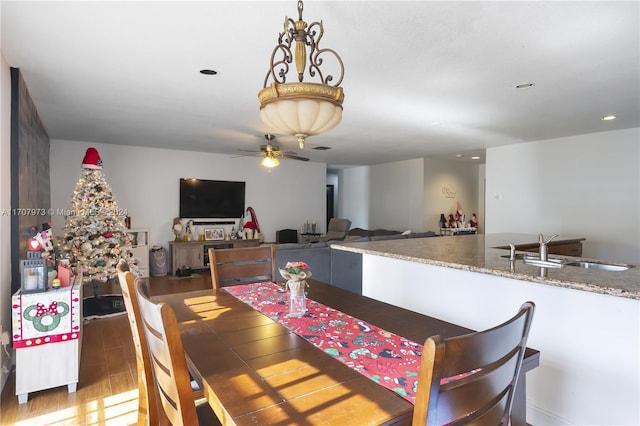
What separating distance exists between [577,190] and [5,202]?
6631 mm

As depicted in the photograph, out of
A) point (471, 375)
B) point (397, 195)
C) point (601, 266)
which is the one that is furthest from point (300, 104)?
point (397, 195)

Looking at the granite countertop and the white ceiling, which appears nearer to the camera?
the granite countertop

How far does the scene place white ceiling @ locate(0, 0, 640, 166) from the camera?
1911 millimetres

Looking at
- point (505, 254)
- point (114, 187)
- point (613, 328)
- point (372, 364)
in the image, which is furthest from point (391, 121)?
point (114, 187)

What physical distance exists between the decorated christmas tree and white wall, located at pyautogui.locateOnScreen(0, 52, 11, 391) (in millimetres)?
1503

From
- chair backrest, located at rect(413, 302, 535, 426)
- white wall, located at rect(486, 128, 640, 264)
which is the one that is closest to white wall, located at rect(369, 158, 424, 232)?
white wall, located at rect(486, 128, 640, 264)

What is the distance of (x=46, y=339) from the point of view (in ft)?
7.67

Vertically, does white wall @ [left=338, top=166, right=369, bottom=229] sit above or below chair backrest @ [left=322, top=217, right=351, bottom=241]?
above

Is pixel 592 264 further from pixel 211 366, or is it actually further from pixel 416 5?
pixel 211 366

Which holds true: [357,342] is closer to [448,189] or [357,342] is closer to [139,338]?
[139,338]

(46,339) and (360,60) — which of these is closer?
(46,339)

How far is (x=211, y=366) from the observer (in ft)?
3.61

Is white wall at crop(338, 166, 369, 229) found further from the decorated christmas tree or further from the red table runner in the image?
the red table runner

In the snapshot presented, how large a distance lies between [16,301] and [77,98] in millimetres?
2098
